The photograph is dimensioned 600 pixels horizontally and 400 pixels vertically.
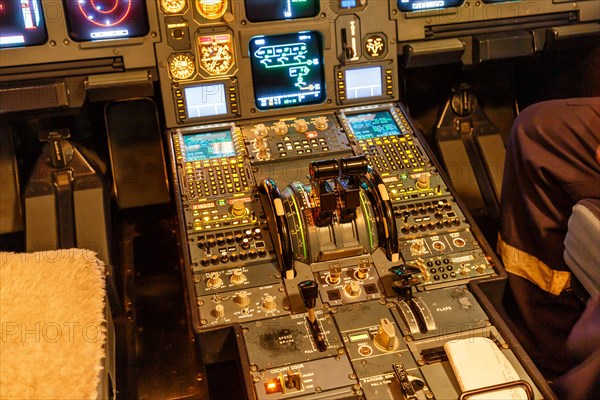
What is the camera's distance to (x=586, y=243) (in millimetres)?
2471

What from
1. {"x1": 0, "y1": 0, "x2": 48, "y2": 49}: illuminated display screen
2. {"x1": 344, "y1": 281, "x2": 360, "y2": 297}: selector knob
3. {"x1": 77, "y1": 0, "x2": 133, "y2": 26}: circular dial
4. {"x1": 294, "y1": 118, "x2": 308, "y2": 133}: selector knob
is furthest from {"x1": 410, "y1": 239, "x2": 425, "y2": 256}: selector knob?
{"x1": 0, "y1": 0, "x2": 48, "y2": 49}: illuminated display screen

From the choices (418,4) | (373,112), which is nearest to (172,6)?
(373,112)

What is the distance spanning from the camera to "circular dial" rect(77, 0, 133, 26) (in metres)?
3.25

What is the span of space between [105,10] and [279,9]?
832 millimetres

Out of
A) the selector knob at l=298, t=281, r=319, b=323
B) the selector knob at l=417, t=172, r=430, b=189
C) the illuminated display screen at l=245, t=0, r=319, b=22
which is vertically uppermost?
the illuminated display screen at l=245, t=0, r=319, b=22

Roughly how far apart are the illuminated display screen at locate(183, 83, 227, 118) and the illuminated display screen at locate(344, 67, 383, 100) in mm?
643

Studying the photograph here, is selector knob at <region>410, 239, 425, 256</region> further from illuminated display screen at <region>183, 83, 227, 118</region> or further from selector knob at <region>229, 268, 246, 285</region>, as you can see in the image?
illuminated display screen at <region>183, 83, 227, 118</region>

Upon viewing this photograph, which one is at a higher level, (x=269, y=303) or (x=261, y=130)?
(x=261, y=130)

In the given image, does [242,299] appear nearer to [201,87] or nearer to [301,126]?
[301,126]

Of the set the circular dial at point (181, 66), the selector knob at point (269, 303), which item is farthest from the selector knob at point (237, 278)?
the circular dial at point (181, 66)

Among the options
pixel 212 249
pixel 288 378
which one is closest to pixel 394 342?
pixel 288 378

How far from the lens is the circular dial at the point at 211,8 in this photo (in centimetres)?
329

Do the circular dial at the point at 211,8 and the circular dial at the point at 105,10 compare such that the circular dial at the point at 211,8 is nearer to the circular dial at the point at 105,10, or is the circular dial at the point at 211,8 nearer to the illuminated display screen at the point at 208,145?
the circular dial at the point at 105,10

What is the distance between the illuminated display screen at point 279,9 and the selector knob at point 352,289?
146 centimetres
